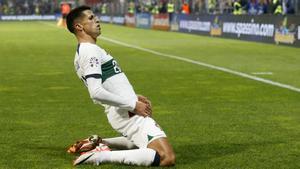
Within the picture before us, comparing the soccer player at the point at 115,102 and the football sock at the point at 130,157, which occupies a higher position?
the soccer player at the point at 115,102

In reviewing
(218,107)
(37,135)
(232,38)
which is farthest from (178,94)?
(232,38)

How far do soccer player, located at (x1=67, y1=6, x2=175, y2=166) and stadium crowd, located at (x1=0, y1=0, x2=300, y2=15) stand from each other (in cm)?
2223

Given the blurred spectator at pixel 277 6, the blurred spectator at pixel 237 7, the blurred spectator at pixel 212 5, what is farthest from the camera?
the blurred spectator at pixel 212 5

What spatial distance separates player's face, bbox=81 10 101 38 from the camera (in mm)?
6281

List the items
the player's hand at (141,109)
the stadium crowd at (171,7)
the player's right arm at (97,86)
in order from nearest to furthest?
the player's right arm at (97,86)
the player's hand at (141,109)
the stadium crowd at (171,7)

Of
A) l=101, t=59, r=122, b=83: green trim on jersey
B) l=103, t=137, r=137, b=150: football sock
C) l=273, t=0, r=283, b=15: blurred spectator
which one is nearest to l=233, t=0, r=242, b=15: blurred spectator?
l=273, t=0, r=283, b=15: blurred spectator

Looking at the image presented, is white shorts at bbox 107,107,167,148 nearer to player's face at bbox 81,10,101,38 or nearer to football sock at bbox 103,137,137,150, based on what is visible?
football sock at bbox 103,137,137,150

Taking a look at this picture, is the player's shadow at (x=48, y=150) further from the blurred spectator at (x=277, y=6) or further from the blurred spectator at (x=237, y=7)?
the blurred spectator at (x=237, y=7)

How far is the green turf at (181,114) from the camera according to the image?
677cm

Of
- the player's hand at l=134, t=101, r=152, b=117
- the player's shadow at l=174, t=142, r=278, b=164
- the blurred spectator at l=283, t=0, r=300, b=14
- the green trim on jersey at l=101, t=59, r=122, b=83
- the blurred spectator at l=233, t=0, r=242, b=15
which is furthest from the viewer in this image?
the blurred spectator at l=233, t=0, r=242, b=15

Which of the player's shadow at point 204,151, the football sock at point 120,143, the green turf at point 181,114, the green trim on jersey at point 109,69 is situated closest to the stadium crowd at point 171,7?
the green turf at point 181,114

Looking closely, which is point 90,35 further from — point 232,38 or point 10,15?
point 10,15

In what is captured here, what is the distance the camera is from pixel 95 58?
20.0 ft

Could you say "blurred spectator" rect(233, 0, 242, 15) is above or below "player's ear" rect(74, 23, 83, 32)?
below
